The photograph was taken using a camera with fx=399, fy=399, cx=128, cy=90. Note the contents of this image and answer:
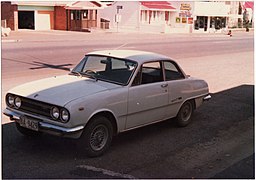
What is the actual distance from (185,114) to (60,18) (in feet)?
132

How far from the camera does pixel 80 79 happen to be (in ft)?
20.5

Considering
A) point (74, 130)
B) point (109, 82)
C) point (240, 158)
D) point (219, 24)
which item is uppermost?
point (219, 24)

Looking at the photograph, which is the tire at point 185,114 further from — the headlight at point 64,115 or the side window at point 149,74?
the headlight at point 64,115

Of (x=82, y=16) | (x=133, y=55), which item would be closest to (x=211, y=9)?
(x=82, y=16)

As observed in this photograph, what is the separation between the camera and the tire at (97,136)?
546 cm

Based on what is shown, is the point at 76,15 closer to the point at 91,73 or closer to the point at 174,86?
the point at 174,86

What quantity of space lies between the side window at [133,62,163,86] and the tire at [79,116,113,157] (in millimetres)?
919

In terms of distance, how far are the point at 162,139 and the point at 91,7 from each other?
1595 inches

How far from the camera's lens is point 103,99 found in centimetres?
559

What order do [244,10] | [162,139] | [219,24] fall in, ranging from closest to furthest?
[162,139]
[219,24]
[244,10]

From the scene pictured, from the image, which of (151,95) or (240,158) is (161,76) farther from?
(240,158)

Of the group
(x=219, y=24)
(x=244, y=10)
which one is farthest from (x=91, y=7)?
(x=244, y=10)

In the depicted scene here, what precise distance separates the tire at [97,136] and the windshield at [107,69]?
2.61 ft

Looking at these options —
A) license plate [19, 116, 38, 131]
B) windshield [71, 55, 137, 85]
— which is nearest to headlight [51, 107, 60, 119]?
license plate [19, 116, 38, 131]
